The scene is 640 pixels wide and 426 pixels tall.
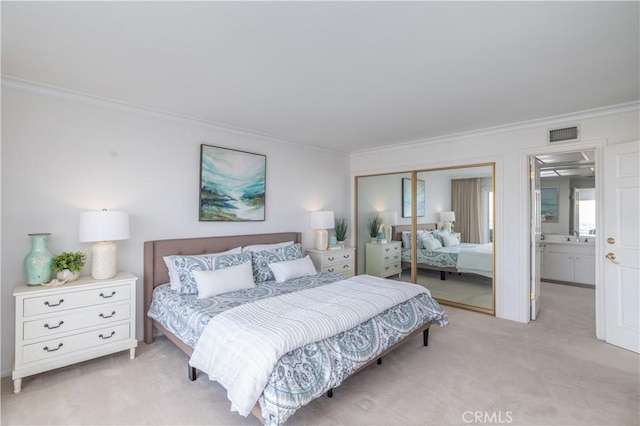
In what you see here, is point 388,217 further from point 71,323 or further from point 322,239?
point 71,323

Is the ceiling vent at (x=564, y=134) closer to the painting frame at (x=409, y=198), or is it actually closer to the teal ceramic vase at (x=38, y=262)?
the painting frame at (x=409, y=198)

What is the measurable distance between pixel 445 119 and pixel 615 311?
2678 millimetres

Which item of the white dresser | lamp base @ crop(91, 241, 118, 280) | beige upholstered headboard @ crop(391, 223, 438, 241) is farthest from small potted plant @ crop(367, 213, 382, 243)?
lamp base @ crop(91, 241, 118, 280)

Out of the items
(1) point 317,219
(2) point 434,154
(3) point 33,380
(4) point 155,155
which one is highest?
(2) point 434,154

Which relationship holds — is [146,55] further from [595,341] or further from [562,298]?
[562,298]

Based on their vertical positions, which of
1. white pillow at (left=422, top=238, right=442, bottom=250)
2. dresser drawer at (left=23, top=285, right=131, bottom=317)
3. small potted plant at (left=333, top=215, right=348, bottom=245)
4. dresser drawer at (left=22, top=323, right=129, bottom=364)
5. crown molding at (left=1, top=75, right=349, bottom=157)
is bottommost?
dresser drawer at (left=22, top=323, right=129, bottom=364)

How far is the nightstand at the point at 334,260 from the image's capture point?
4.68 m

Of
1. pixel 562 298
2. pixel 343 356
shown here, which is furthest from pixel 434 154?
pixel 343 356

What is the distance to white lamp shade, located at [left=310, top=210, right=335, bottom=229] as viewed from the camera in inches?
189

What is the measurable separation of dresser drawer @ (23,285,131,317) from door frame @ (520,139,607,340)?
4.46 meters

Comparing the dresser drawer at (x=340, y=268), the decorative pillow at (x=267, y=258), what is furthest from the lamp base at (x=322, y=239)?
the decorative pillow at (x=267, y=258)

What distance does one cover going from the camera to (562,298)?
488cm

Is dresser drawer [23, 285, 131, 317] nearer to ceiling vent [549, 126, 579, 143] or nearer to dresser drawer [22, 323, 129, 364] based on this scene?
dresser drawer [22, 323, 129, 364]

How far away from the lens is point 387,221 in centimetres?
525
